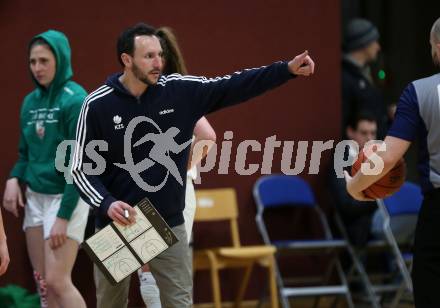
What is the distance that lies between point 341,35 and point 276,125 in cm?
137

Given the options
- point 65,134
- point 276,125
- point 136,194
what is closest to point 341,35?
point 276,125

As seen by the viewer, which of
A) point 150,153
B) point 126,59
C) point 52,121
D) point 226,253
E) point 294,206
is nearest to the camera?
point 150,153

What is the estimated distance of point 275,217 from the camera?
8.10m

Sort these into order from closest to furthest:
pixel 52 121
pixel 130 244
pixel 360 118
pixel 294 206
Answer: pixel 130 244
pixel 52 121
pixel 360 118
pixel 294 206

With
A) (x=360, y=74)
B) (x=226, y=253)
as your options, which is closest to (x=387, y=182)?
(x=226, y=253)

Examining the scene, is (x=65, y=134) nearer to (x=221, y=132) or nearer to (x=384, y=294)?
(x=221, y=132)

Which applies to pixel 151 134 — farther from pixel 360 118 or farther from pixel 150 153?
pixel 360 118

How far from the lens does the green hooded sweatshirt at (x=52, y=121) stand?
612cm

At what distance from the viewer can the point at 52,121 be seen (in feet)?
20.2

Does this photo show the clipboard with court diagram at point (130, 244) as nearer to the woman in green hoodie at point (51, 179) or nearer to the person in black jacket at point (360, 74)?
the woman in green hoodie at point (51, 179)

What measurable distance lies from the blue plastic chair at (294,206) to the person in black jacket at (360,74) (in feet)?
2.64

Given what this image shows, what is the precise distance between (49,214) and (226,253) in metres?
1.66

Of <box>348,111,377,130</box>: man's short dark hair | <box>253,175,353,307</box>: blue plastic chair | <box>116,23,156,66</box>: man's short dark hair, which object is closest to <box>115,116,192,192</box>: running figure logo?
<box>116,23,156,66</box>: man's short dark hair

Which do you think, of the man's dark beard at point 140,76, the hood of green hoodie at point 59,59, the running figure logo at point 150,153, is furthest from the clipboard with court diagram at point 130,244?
the hood of green hoodie at point 59,59
